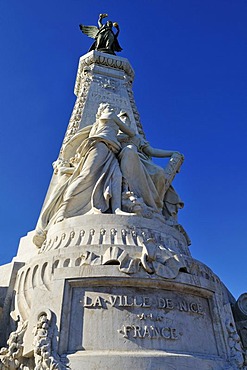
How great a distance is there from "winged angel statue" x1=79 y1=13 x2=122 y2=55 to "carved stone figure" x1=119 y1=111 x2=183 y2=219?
857cm

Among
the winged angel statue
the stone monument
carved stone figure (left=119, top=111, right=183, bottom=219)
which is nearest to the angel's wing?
the winged angel statue

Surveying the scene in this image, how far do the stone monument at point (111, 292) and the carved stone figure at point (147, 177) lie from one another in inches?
1.4

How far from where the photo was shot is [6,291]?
6.27 metres

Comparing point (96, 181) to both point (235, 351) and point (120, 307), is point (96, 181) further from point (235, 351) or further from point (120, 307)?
point (235, 351)

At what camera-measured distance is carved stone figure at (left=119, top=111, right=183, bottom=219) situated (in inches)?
311

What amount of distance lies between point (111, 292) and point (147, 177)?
376 cm

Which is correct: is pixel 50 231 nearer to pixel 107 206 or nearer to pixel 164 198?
pixel 107 206

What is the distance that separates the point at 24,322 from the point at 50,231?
2002 millimetres

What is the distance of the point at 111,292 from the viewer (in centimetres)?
507

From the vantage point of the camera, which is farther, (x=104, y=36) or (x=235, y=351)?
(x=104, y=36)

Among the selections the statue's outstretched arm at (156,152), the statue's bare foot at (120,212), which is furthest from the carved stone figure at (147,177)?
the statue's bare foot at (120,212)

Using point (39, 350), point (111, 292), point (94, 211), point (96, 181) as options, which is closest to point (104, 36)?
point (96, 181)

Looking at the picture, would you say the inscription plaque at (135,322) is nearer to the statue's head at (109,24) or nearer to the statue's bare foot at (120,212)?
the statue's bare foot at (120,212)

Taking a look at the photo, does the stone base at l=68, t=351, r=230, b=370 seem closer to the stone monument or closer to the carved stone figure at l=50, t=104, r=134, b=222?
the stone monument
